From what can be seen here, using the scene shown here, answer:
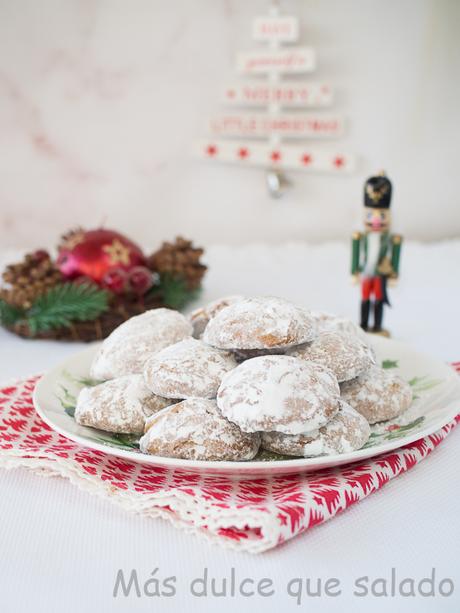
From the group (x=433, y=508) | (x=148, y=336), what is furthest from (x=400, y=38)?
(x=433, y=508)

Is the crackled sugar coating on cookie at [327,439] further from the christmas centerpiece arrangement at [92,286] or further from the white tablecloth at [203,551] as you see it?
the christmas centerpiece arrangement at [92,286]

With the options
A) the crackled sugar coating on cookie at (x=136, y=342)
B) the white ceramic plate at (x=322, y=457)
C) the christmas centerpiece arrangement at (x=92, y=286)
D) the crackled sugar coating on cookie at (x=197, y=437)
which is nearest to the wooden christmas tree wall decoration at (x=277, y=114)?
the christmas centerpiece arrangement at (x=92, y=286)

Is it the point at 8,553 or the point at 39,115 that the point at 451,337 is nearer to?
the point at 8,553

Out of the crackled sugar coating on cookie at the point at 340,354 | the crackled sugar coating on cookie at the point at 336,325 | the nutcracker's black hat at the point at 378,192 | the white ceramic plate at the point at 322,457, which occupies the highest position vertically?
the nutcracker's black hat at the point at 378,192

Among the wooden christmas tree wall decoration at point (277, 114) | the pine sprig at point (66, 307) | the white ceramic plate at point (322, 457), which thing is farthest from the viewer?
the wooden christmas tree wall decoration at point (277, 114)

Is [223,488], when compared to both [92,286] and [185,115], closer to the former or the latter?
[92,286]

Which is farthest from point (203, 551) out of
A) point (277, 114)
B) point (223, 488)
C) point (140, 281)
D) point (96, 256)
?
point (277, 114)

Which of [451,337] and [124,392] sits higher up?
[124,392]

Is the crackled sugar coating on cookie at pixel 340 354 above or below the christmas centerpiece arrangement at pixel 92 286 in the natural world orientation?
above
